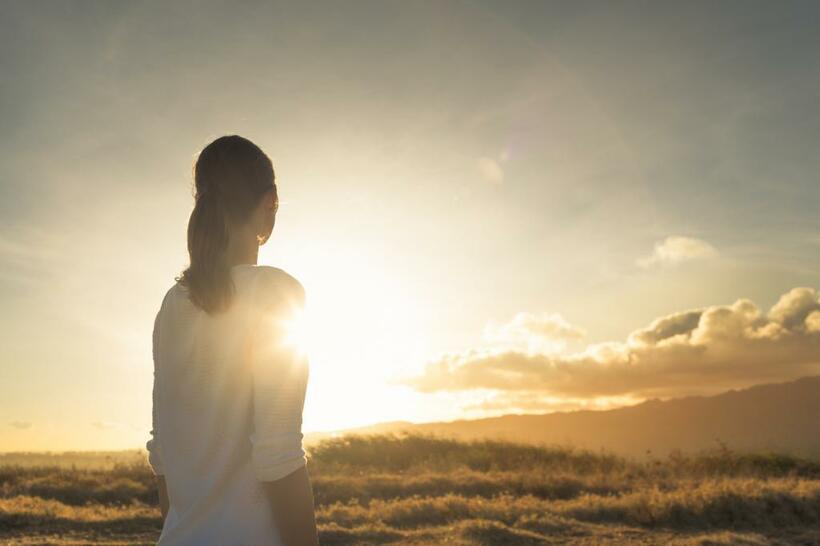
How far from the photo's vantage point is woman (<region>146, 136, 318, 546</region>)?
5.48ft

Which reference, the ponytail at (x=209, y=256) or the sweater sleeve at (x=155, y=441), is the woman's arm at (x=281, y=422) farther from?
the sweater sleeve at (x=155, y=441)

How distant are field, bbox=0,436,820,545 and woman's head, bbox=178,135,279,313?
9.66 m

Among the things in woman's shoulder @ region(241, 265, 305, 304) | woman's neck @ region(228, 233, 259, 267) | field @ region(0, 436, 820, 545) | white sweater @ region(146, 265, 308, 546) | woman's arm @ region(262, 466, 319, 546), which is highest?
woman's neck @ region(228, 233, 259, 267)

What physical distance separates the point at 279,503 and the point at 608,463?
67.6ft

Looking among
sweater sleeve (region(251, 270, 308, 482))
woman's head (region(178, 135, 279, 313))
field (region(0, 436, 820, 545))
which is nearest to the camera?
sweater sleeve (region(251, 270, 308, 482))

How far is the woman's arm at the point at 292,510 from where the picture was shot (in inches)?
65.4

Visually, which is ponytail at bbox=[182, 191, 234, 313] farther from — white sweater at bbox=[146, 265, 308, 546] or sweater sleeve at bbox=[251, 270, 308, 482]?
sweater sleeve at bbox=[251, 270, 308, 482]

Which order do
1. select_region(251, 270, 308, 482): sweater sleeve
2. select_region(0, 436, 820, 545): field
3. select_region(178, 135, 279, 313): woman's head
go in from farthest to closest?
select_region(0, 436, 820, 545): field, select_region(178, 135, 279, 313): woman's head, select_region(251, 270, 308, 482): sweater sleeve

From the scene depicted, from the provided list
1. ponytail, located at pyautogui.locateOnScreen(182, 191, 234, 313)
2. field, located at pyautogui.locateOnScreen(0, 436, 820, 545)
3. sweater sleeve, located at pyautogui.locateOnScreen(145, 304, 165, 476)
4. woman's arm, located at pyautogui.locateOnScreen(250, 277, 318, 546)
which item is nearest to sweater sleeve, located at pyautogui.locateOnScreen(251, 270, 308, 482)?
woman's arm, located at pyautogui.locateOnScreen(250, 277, 318, 546)

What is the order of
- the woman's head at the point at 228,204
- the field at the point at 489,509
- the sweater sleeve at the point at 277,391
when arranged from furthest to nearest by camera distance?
the field at the point at 489,509, the woman's head at the point at 228,204, the sweater sleeve at the point at 277,391

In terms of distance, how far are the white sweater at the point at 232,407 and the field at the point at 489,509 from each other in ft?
31.2

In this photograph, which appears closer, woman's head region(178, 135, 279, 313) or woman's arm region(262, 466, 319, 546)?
woman's arm region(262, 466, 319, 546)

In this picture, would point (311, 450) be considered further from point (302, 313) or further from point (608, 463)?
point (302, 313)

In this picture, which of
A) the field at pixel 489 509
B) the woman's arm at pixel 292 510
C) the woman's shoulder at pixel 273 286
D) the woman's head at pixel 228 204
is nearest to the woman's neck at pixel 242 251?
the woman's head at pixel 228 204
